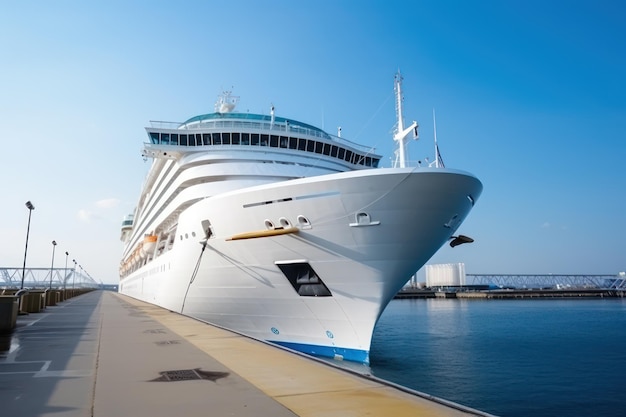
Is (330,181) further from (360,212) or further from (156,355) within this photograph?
(156,355)

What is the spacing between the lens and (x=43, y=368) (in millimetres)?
7203

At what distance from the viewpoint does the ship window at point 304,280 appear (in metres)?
13.9

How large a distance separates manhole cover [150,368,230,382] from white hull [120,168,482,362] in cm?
712

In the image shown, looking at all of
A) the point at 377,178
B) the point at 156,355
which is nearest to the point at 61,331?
the point at 156,355

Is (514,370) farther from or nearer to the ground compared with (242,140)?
nearer to the ground

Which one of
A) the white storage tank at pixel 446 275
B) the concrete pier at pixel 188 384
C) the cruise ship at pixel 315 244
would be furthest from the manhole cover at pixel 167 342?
the white storage tank at pixel 446 275

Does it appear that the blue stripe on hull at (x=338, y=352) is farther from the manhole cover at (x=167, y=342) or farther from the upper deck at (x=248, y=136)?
the upper deck at (x=248, y=136)

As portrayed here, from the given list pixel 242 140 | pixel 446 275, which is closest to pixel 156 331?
pixel 242 140

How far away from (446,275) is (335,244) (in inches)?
4954

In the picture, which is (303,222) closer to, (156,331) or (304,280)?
(304,280)

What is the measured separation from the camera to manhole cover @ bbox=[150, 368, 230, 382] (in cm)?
615

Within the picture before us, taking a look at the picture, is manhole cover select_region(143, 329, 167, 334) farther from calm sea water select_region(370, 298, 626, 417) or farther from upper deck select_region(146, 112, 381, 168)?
upper deck select_region(146, 112, 381, 168)

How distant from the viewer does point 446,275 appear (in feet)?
431

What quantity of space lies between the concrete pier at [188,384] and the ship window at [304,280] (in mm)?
4435
